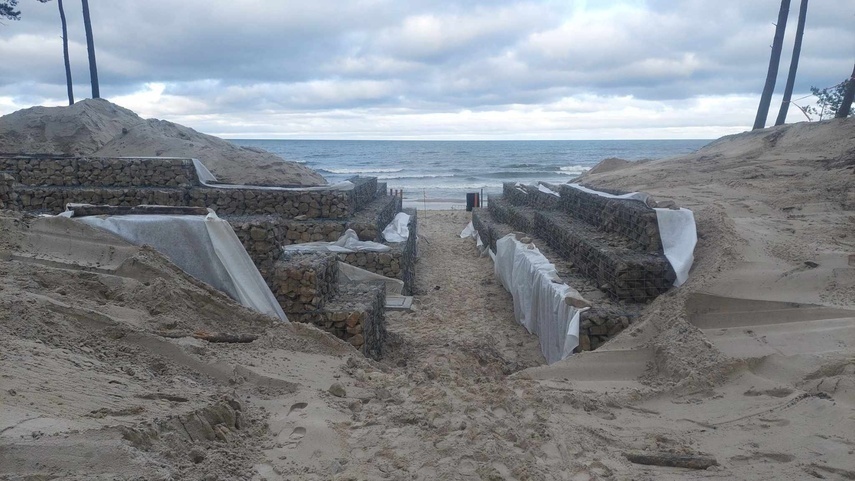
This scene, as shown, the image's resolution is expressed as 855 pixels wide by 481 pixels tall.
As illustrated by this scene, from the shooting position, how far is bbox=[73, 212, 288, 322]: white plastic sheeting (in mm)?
5492

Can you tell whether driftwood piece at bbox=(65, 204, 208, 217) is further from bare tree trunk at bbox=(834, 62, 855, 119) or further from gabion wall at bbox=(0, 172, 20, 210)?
bare tree trunk at bbox=(834, 62, 855, 119)

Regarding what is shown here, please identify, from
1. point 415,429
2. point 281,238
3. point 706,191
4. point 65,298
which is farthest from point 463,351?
point 706,191

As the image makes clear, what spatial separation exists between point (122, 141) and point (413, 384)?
15.9 meters

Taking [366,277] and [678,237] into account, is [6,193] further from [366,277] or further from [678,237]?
[678,237]

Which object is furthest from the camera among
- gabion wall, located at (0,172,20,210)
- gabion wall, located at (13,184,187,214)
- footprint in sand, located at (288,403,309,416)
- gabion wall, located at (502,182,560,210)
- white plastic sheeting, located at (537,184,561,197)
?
white plastic sheeting, located at (537,184,561,197)

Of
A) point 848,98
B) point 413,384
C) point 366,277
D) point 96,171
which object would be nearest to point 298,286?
point 413,384

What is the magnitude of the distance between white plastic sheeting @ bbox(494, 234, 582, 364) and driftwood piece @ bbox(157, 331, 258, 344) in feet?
9.94

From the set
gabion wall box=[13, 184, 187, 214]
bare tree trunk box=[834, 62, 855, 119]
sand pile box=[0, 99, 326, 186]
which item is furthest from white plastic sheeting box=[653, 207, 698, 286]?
sand pile box=[0, 99, 326, 186]

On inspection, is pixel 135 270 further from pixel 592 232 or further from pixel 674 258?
pixel 592 232

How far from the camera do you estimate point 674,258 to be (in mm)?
6434

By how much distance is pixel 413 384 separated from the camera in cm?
426

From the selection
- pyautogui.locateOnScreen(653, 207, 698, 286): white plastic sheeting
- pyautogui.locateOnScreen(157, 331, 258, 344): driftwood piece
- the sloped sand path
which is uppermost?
pyautogui.locateOnScreen(653, 207, 698, 286): white plastic sheeting

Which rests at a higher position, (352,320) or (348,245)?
(348,245)

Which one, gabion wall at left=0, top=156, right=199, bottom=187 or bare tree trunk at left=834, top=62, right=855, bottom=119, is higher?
bare tree trunk at left=834, top=62, right=855, bottom=119
